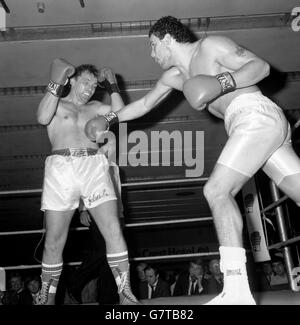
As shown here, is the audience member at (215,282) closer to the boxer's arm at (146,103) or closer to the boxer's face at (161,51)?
the boxer's arm at (146,103)

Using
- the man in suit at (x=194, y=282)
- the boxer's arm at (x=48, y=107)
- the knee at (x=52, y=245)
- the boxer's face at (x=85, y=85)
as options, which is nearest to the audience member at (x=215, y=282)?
the man in suit at (x=194, y=282)

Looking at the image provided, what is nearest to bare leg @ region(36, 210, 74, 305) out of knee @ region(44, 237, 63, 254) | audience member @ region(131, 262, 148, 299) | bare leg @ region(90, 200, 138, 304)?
knee @ region(44, 237, 63, 254)

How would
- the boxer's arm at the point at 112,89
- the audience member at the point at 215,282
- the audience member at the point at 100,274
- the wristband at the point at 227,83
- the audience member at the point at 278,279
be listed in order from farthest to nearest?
the audience member at the point at 278,279
the audience member at the point at 215,282
the audience member at the point at 100,274
the boxer's arm at the point at 112,89
the wristband at the point at 227,83

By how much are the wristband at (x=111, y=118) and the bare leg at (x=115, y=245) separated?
1.52 feet

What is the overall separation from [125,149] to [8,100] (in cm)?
213

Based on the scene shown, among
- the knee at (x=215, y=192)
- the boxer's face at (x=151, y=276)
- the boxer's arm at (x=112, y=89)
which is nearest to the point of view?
the knee at (x=215, y=192)

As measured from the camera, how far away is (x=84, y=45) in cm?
394

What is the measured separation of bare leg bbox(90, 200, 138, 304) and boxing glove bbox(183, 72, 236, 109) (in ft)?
2.69

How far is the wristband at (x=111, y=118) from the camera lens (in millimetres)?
2296

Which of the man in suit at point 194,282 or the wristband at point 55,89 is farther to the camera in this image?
the man in suit at point 194,282

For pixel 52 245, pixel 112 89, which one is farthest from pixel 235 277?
pixel 112 89

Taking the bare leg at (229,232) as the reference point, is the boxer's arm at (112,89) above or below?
above

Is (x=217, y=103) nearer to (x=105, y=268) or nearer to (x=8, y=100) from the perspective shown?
(x=105, y=268)

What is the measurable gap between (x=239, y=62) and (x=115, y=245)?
1.14 metres
